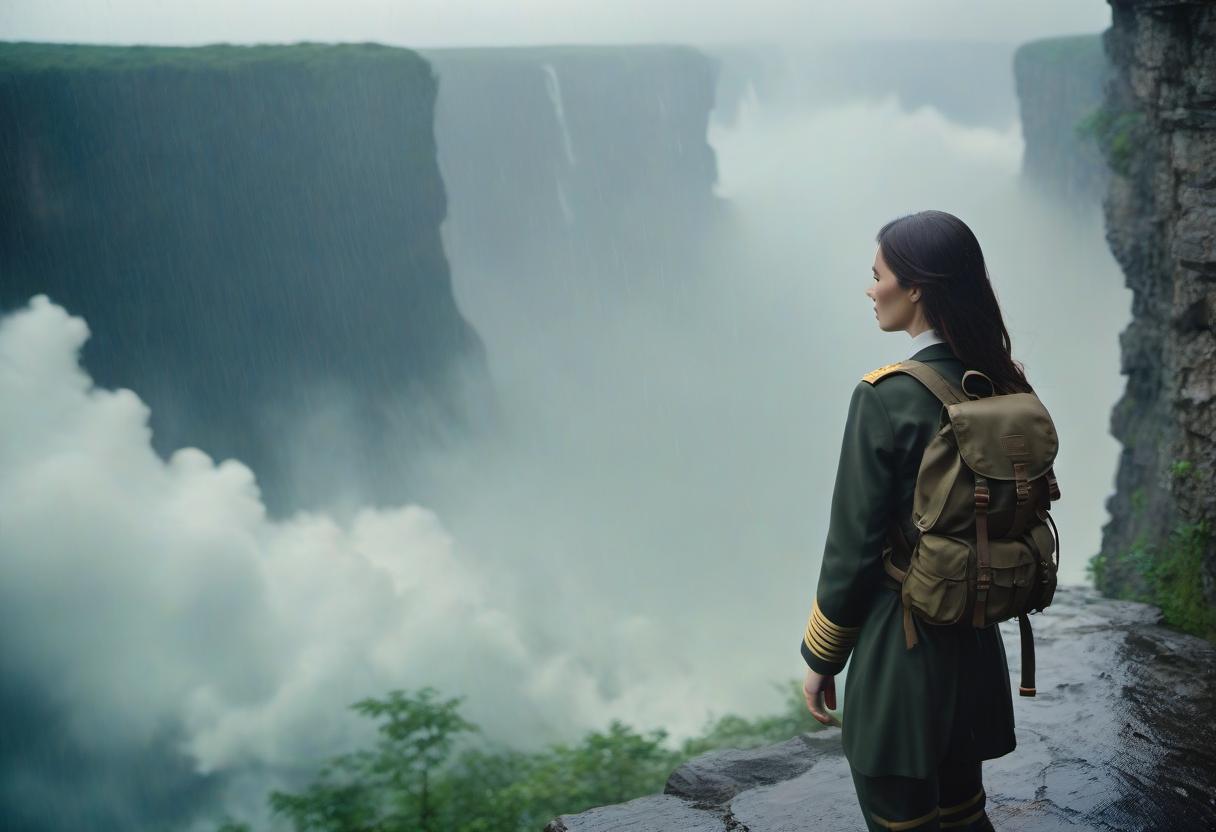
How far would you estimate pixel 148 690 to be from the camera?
50.1 ft

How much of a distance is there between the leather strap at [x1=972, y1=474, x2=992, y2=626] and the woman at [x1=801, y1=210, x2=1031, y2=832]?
0.08 m

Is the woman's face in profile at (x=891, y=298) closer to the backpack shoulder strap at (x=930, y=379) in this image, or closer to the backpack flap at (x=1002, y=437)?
the backpack shoulder strap at (x=930, y=379)

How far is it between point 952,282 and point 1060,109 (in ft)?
156

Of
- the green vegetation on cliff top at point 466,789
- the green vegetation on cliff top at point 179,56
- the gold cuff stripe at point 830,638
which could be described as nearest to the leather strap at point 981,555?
the gold cuff stripe at point 830,638

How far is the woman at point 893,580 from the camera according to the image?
82.0 inches

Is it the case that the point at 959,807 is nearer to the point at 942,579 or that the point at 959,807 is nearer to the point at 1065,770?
the point at 942,579

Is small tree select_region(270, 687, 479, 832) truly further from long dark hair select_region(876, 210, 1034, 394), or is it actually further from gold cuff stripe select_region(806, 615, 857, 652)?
long dark hair select_region(876, 210, 1034, 394)

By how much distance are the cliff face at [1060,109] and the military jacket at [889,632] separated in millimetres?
41010

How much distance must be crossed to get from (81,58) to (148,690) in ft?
39.6

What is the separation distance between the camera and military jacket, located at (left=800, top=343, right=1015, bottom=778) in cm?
208

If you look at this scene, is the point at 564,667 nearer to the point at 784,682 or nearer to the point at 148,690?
the point at 784,682

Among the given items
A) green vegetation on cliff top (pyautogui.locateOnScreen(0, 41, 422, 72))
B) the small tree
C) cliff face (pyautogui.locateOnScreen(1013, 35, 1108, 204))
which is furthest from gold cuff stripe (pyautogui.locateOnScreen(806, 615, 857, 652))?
cliff face (pyautogui.locateOnScreen(1013, 35, 1108, 204))

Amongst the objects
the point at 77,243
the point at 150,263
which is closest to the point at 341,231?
the point at 150,263

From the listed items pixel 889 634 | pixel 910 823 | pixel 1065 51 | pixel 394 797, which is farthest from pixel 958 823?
pixel 1065 51
